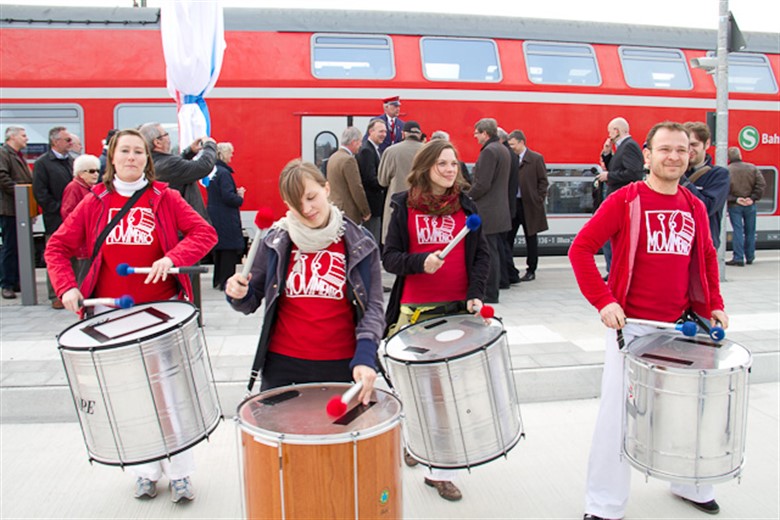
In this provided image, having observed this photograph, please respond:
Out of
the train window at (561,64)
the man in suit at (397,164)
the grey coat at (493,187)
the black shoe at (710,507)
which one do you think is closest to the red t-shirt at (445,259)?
the black shoe at (710,507)

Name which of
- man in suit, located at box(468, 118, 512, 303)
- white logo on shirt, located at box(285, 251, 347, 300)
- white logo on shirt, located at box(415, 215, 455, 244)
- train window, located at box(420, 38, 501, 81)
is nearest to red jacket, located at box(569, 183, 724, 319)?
white logo on shirt, located at box(415, 215, 455, 244)

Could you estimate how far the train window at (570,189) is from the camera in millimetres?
10789

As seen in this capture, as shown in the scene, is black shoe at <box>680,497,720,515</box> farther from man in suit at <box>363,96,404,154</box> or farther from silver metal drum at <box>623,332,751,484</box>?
man in suit at <box>363,96,404,154</box>

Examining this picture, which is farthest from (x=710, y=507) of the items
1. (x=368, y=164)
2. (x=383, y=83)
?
(x=383, y=83)

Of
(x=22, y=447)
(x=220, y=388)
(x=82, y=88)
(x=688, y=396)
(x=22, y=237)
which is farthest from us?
(x=82, y=88)

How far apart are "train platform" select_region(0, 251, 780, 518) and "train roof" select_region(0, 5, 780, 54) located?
441 centimetres

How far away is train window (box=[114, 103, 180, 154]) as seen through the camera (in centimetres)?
951

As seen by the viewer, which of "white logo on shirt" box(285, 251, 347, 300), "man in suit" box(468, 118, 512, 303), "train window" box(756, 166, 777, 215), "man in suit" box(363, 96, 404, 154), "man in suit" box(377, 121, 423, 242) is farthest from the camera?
"train window" box(756, 166, 777, 215)

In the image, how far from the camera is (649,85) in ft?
36.7

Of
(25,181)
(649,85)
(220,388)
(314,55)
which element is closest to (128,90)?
(25,181)

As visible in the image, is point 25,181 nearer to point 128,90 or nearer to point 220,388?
point 128,90

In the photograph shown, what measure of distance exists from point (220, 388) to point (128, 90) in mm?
6047

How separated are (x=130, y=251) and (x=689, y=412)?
2673 millimetres

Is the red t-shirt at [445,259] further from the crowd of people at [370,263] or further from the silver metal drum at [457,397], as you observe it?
the silver metal drum at [457,397]
